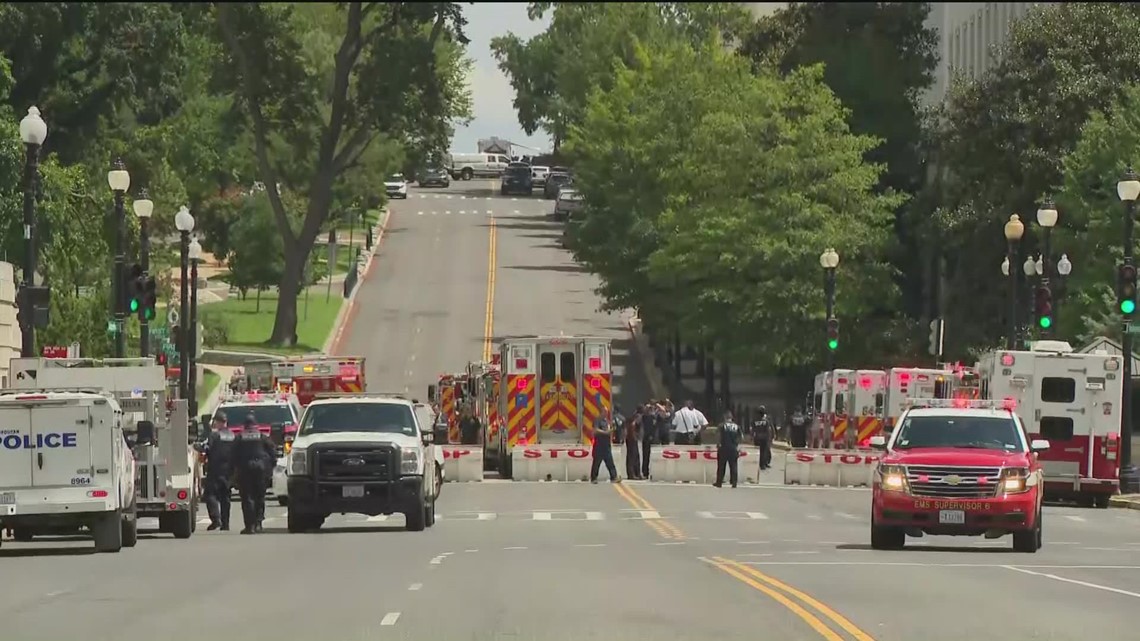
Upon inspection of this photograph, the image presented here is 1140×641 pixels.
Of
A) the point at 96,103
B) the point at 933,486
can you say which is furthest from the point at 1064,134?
the point at 933,486

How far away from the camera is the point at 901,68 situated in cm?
9169

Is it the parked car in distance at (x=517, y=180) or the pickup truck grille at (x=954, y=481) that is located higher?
the parked car in distance at (x=517, y=180)

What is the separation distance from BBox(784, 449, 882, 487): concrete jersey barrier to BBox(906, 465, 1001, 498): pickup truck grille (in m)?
25.9

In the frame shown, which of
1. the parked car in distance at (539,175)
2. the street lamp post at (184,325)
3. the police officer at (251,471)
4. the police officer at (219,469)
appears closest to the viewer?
the police officer at (251,471)

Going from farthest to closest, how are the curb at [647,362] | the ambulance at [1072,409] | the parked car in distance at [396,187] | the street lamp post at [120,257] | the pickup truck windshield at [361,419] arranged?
the parked car in distance at [396,187]
the curb at [647,362]
the ambulance at [1072,409]
the street lamp post at [120,257]
the pickup truck windshield at [361,419]

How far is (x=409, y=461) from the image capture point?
33.4 m

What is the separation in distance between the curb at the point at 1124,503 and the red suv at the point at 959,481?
54.5 feet

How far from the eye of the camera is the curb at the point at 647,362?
8875 cm

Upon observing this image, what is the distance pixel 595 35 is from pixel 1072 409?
10088 cm

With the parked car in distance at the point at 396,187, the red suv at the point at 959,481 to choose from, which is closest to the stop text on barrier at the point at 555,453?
the red suv at the point at 959,481

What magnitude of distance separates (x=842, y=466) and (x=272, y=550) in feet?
86.6

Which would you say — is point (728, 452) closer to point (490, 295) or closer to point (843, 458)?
point (843, 458)

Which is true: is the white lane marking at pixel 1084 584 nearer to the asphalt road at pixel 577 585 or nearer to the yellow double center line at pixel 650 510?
the asphalt road at pixel 577 585

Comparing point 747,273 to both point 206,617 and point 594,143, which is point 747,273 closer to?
point 594,143
